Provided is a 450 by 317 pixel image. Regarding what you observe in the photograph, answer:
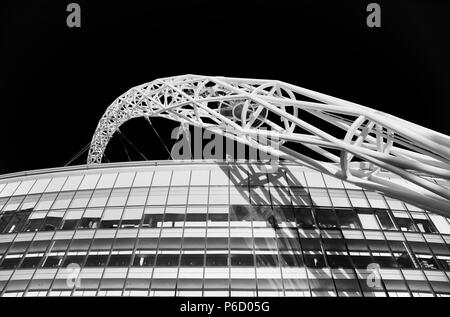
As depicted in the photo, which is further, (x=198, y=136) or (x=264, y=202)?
(x=198, y=136)

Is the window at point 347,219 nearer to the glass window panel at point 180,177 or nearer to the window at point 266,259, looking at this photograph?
the window at point 266,259

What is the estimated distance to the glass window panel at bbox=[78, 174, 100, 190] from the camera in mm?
25859

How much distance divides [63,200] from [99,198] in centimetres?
227

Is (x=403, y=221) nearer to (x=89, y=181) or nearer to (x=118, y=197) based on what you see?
(x=118, y=197)

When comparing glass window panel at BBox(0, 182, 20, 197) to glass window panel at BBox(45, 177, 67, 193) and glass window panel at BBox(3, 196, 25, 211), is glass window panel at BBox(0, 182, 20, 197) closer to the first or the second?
glass window panel at BBox(3, 196, 25, 211)

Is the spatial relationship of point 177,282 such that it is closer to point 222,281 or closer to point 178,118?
point 222,281

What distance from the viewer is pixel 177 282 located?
62.1ft

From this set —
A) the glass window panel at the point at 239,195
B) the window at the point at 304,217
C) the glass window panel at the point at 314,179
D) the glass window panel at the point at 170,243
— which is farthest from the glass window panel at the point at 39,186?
the glass window panel at the point at 314,179

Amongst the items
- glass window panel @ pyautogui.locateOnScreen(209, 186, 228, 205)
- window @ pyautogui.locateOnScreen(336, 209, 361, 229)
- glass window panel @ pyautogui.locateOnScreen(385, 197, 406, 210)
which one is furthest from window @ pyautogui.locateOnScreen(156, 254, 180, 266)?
glass window panel @ pyautogui.locateOnScreen(385, 197, 406, 210)

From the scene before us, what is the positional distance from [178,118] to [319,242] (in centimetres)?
1305

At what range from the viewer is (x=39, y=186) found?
26625mm

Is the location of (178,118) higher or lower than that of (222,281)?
higher

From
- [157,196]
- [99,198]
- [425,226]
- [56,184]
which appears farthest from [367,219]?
[56,184]
